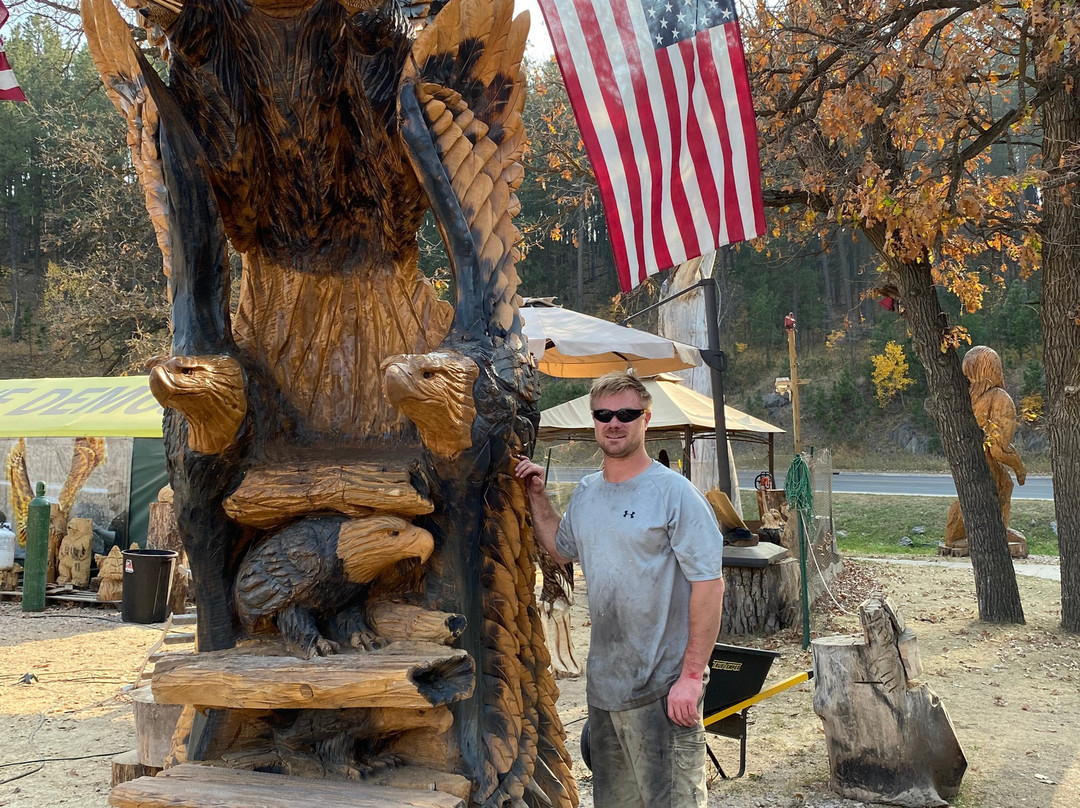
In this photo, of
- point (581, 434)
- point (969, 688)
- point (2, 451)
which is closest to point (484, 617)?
point (969, 688)

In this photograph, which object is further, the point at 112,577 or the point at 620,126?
the point at 112,577

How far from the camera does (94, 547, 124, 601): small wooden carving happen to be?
1057 centimetres

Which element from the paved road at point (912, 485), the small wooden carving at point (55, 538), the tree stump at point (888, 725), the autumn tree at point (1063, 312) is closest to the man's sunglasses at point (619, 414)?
the tree stump at point (888, 725)

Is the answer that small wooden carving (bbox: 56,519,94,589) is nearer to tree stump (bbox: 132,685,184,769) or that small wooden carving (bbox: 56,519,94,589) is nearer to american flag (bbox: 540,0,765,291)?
tree stump (bbox: 132,685,184,769)

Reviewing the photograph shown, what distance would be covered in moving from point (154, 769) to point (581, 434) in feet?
32.0

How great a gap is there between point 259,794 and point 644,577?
1.14 m

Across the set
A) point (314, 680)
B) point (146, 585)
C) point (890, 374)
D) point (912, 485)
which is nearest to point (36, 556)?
point (146, 585)

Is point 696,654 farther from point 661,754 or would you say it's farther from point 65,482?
point 65,482

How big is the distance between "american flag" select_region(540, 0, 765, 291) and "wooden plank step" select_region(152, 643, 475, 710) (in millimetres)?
2957

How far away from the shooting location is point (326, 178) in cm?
244

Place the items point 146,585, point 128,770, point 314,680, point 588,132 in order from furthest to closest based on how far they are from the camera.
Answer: point 146,585
point 588,132
point 128,770
point 314,680

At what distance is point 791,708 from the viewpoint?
6145 millimetres

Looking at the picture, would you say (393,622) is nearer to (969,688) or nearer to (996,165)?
(969,688)

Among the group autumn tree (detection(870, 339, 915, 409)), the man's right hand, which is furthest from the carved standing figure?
autumn tree (detection(870, 339, 915, 409))
